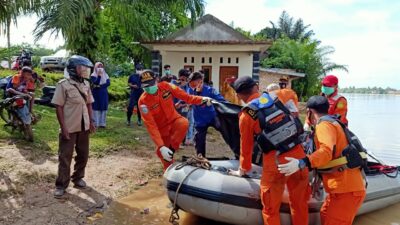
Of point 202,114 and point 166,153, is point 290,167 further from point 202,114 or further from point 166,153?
point 202,114

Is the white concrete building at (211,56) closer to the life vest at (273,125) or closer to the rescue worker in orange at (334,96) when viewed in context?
the rescue worker in orange at (334,96)

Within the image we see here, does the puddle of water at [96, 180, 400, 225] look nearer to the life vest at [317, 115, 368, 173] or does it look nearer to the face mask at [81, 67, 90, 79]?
the face mask at [81, 67, 90, 79]

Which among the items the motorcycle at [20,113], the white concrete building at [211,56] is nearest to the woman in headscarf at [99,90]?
the motorcycle at [20,113]

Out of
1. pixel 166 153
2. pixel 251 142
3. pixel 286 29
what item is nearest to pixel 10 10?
pixel 166 153

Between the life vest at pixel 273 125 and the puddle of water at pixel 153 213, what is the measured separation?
1662mm

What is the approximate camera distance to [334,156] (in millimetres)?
3361

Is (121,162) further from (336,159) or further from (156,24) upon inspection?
(156,24)

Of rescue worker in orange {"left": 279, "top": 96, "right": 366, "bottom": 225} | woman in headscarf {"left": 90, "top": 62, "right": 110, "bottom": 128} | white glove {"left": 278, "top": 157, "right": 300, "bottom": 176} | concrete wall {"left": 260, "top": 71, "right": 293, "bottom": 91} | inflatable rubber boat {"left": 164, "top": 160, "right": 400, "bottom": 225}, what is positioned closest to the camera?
white glove {"left": 278, "top": 157, "right": 300, "bottom": 176}

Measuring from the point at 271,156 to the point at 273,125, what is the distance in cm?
29

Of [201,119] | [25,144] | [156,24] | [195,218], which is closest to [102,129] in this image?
[25,144]

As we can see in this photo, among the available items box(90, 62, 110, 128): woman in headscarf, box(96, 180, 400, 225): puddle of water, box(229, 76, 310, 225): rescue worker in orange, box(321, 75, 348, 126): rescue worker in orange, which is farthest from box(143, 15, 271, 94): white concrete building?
box(229, 76, 310, 225): rescue worker in orange

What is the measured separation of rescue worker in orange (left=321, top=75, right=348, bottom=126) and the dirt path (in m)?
2.80

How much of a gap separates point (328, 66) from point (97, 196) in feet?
91.0

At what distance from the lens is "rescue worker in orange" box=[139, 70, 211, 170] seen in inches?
181
